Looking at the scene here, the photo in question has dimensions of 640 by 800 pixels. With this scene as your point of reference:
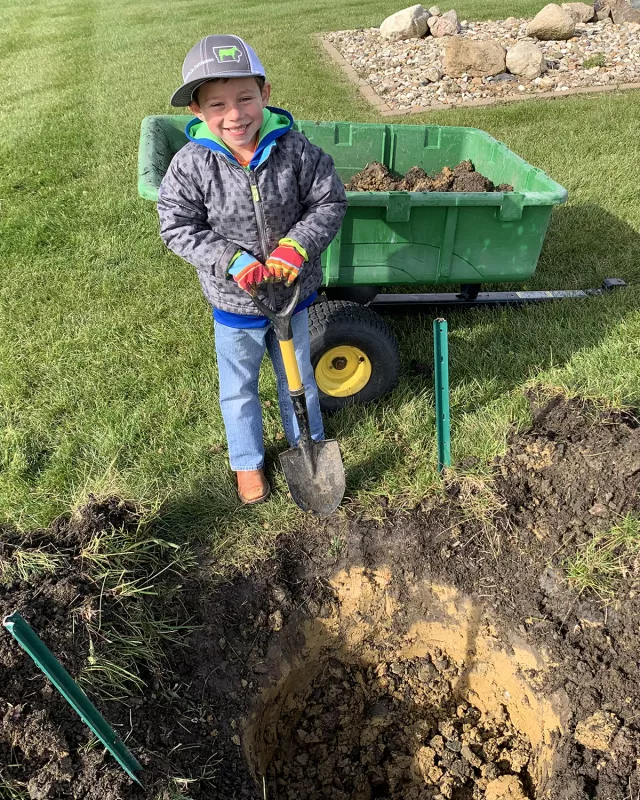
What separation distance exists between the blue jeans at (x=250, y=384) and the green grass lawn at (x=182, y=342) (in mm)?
217

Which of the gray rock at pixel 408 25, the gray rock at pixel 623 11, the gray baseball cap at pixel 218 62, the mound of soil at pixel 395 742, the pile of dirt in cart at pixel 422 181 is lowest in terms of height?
the mound of soil at pixel 395 742

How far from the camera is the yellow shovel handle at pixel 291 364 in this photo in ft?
7.60

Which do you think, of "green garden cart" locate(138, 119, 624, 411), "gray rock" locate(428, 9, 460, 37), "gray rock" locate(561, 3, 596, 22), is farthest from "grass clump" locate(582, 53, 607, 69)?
"green garden cart" locate(138, 119, 624, 411)

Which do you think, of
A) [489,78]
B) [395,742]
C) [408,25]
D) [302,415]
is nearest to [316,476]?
[302,415]

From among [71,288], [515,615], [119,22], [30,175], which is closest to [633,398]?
[515,615]

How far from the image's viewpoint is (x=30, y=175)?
6.06 meters

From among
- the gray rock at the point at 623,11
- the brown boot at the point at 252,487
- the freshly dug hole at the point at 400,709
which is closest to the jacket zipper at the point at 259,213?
the brown boot at the point at 252,487

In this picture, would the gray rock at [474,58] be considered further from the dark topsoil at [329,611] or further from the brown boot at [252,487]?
the brown boot at [252,487]

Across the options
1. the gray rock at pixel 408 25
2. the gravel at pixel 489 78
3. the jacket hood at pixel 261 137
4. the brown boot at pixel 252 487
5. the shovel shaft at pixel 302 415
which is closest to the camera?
the jacket hood at pixel 261 137

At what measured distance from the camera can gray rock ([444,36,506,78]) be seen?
823 cm

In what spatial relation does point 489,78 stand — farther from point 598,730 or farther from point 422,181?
point 598,730

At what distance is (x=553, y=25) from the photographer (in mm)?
9055

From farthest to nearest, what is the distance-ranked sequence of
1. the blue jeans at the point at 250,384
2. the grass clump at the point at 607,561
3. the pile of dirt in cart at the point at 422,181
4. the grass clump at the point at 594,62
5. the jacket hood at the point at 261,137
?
the grass clump at the point at 594,62
the pile of dirt in cart at the point at 422,181
the blue jeans at the point at 250,384
the grass clump at the point at 607,561
the jacket hood at the point at 261,137

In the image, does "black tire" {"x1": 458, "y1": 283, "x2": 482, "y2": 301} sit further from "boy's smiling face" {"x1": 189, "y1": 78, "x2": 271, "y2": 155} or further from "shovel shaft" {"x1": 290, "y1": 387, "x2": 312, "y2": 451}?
"boy's smiling face" {"x1": 189, "y1": 78, "x2": 271, "y2": 155}
